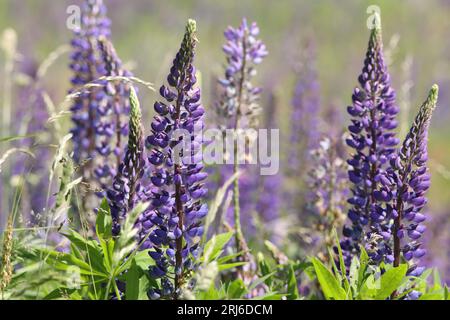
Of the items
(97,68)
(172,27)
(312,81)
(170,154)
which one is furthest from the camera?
(172,27)

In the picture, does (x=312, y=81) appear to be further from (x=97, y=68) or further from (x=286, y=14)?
(x=286, y=14)

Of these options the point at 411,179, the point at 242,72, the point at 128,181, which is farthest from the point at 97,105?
the point at 411,179

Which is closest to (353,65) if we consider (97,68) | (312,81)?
(312,81)

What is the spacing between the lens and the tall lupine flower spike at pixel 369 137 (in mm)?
3367

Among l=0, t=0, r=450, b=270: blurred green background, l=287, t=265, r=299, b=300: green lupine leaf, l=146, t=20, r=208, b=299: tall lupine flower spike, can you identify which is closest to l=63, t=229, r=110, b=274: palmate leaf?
l=146, t=20, r=208, b=299: tall lupine flower spike

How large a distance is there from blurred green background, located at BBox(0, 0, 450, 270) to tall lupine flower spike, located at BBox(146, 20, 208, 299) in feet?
61.7

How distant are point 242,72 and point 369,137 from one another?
1391 mm

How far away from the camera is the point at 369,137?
3.42 meters

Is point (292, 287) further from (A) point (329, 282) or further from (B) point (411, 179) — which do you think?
(B) point (411, 179)

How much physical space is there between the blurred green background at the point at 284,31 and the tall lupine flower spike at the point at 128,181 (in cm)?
1873
